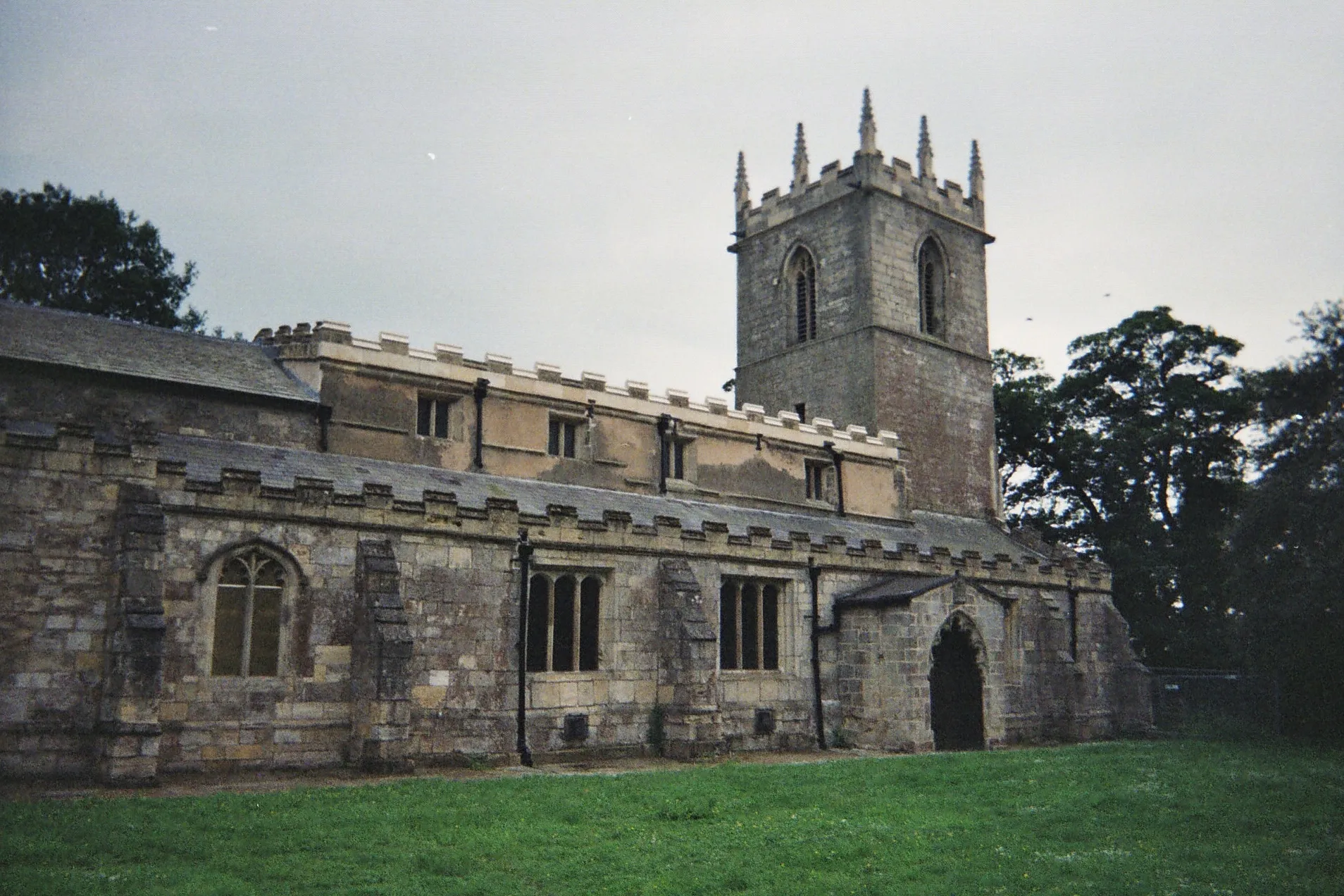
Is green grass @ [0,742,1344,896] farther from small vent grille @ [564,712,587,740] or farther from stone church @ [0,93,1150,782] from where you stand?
small vent grille @ [564,712,587,740]

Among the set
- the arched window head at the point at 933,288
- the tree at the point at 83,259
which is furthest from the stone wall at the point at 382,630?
the tree at the point at 83,259

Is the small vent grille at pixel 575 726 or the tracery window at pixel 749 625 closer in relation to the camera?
the small vent grille at pixel 575 726

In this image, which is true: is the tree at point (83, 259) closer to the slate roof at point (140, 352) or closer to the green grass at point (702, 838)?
the slate roof at point (140, 352)

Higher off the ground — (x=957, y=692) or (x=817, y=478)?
(x=817, y=478)

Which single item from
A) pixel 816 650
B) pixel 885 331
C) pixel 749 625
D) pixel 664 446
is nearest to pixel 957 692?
pixel 816 650

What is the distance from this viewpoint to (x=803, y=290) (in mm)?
38562

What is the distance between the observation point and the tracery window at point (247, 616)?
1780 cm

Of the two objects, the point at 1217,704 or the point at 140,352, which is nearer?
the point at 140,352

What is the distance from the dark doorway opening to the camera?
26.1 m

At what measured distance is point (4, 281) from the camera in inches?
1430

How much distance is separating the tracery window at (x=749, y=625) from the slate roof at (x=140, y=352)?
32.5ft

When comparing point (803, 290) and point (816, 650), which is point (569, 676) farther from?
point (803, 290)

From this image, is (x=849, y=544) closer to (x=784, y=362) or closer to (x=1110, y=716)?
(x=1110, y=716)

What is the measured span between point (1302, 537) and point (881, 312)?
16.1 metres
